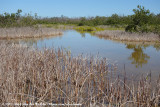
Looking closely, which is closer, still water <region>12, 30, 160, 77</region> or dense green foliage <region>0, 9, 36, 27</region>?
still water <region>12, 30, 160, 77</region>

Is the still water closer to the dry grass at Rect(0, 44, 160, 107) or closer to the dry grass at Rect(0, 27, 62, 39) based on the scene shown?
the dry grass at Rect(0, 44, 160, 107)

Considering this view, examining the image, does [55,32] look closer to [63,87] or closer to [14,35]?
[14,35]

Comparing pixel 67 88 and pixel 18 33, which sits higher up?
pixel 18 33

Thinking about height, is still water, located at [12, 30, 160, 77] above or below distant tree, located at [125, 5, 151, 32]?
below

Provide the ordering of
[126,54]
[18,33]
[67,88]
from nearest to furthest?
[67,88], [126,54], [18,33]

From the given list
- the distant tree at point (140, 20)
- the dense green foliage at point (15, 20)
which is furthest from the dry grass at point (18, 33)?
the distant tree at point (140, 20)

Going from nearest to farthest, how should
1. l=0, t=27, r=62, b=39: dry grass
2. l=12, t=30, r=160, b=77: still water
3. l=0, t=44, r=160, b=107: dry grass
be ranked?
l=0, t=44, r=160, b=107: dry grass, l=12, t=30, r=160, b=77: still water, l=0, t=27, r=62, b=39: dry grass

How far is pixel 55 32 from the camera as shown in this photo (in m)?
20.8

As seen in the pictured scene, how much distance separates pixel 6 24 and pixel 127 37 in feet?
40.7

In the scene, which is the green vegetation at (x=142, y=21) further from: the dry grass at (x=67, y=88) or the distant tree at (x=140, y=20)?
the dry grass at (x=67, y=88)

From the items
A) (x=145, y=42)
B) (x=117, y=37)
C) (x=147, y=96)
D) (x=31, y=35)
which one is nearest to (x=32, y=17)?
(x=31, y=35)

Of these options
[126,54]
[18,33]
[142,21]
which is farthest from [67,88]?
[142,21]

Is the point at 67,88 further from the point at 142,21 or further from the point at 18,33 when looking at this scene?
the point at 142,21

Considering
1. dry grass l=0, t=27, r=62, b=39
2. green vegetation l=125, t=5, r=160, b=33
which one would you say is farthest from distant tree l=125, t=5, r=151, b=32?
dry grass l=0, t=27, r=62, b=39
